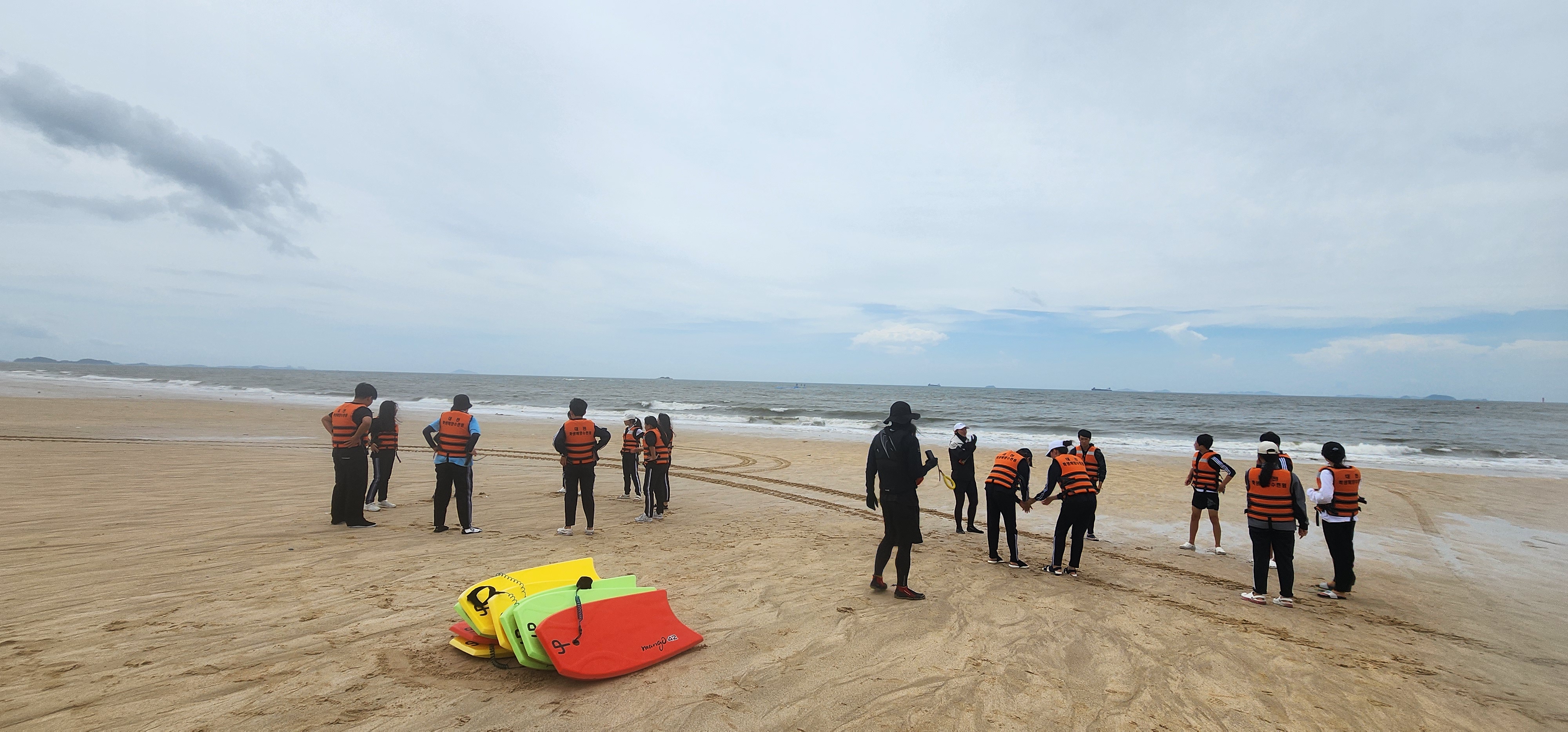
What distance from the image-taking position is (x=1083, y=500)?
730cm

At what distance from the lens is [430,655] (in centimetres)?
438

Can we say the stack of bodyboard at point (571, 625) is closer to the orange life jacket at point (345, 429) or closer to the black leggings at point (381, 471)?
the orange life jacket at point (345, 429)

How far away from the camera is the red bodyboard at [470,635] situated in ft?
14.2

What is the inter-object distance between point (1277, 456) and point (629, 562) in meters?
7.47

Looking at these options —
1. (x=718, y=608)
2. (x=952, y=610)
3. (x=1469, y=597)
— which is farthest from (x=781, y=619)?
(x=1469, y=597)

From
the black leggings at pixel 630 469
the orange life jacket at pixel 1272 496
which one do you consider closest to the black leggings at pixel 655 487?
the black leggings at pixel 630 469

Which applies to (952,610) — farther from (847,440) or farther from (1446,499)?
(847,440)

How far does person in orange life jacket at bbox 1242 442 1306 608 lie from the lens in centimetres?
651

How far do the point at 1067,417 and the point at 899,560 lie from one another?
46.9 m

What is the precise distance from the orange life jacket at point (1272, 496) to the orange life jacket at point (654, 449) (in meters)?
7.74

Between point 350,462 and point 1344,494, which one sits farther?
point 350,462

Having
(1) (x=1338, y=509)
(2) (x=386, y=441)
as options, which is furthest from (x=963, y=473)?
(2) (x=386, y=441)

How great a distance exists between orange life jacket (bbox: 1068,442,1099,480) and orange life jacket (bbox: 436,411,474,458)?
26.8 feet

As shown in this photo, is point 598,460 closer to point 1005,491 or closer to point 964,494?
point 964,494
